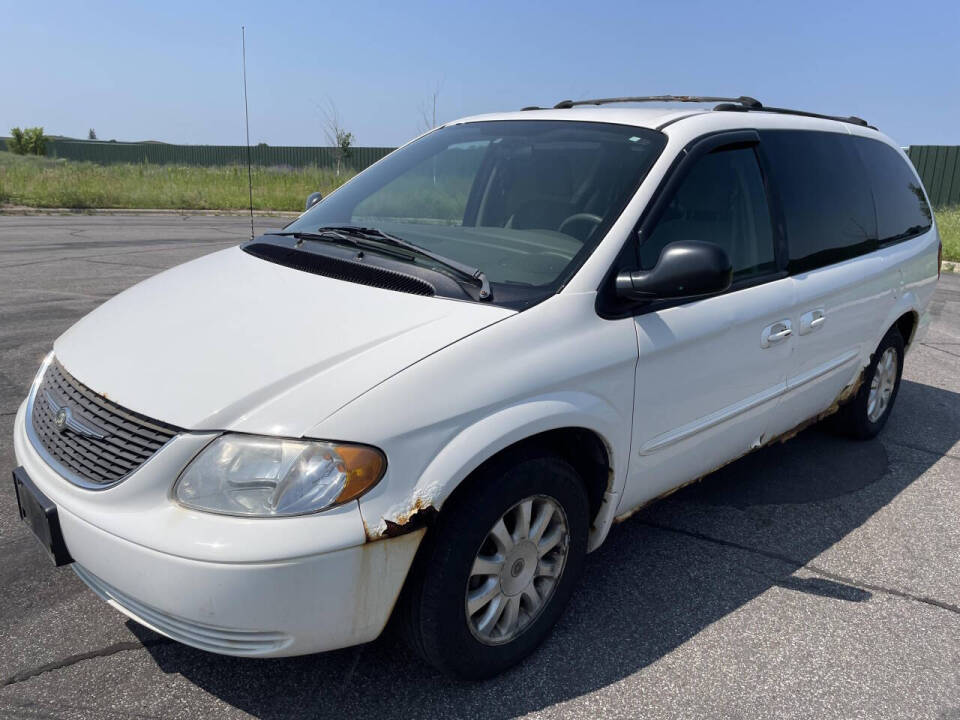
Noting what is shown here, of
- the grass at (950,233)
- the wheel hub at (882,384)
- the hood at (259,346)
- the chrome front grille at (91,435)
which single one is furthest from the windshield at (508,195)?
the grass at (950,233)

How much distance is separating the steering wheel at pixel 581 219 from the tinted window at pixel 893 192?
7.41ft

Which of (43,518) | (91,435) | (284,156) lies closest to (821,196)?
(91,435)

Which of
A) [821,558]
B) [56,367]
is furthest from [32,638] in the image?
[821,558]

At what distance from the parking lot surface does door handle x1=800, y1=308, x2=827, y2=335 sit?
3.00 feet

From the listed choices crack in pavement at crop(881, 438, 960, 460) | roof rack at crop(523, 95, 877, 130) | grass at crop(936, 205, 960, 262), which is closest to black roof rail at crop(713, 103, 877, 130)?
roof rack at crop(523, 95, 877, 130)

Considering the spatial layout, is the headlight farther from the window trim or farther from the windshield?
the window trim

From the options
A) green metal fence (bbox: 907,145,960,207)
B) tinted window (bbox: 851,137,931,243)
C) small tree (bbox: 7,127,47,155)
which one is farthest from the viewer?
small tree (bbox: 7,127,47,155)

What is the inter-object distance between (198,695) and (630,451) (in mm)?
1577

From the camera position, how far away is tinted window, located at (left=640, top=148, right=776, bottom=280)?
3.00 m

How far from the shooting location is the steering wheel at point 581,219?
2873 millimetres

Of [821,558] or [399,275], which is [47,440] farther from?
[821,558]

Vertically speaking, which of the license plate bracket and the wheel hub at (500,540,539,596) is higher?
the license plate bracket

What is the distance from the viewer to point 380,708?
7.96 feet

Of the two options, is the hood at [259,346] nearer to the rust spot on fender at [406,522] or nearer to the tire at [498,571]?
the rust spot on fender at [406,522]
